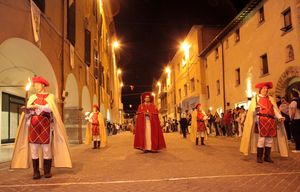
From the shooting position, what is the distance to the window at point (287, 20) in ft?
65.6

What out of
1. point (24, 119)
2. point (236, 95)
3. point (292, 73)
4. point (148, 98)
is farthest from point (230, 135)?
point (24, 119)

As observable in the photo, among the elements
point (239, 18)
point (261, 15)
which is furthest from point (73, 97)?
point (239, 18)

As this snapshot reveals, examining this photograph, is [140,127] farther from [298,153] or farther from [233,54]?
[233,54]

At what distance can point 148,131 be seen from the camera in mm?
13672

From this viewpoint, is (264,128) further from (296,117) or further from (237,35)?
(237,35)

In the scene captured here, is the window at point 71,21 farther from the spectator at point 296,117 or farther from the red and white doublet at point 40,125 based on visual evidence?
the red and white doublet at point 40,125

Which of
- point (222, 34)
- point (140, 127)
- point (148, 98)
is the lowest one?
point (140, 127)

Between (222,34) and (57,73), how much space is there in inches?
688

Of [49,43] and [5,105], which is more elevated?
[49,43]

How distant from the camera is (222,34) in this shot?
31.0 metres

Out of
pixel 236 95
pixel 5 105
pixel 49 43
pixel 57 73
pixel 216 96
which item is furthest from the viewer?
pixel 216 96

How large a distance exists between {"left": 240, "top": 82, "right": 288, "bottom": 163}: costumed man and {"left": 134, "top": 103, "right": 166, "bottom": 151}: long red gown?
13.4 feet

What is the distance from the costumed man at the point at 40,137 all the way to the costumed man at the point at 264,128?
452 centimetres

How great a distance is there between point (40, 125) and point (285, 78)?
50.8 feet
